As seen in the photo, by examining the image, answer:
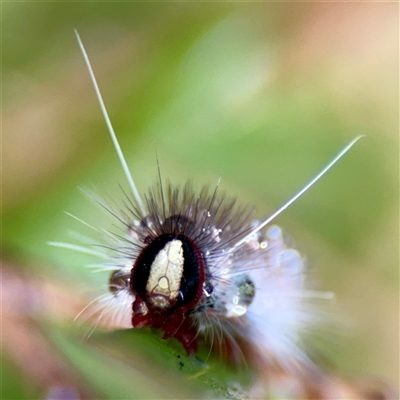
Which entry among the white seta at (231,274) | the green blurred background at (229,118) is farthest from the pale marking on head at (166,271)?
the green blurred background at (229,118)

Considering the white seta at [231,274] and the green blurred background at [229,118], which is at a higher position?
the green blurred background at [229,118]

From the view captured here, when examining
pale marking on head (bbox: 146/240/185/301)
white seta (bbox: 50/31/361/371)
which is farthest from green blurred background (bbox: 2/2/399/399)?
pale marking on head (bbox: 146/240/185/301)

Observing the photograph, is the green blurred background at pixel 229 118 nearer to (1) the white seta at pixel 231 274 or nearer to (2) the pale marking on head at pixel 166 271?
(1) the white seta at pixel 231 274

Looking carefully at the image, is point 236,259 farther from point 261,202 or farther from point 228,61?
point 228,61

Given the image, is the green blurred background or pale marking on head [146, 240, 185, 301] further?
the green blurred background

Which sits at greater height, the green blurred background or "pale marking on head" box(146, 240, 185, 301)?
the green blurred background

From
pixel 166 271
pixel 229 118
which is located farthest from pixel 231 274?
pixel 229 118

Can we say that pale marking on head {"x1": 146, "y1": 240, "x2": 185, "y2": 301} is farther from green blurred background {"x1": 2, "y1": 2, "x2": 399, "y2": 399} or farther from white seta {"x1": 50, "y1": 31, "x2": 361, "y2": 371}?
green blurred background {"x1": 2, "y1": 2, "x2": 399, "y2": 399}

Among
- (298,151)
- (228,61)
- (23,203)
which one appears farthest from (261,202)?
(23,203)
